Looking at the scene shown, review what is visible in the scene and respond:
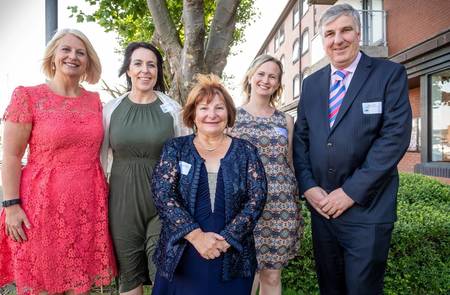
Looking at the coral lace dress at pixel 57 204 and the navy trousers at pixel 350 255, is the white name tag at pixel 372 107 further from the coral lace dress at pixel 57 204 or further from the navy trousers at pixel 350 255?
the coral lace dress at pixel 57 204

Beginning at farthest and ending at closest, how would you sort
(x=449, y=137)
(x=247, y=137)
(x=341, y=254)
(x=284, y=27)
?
(x=284, y=27), (x=449, y=137), (x=247, y=137), (x=341, y=254)

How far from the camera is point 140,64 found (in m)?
3.04

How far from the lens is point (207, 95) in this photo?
2.67 m

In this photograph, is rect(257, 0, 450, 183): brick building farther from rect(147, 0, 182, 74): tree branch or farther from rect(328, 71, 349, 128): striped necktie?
rect(328, 71, 349, 128): striped necktie

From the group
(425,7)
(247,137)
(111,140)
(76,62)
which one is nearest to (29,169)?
(111,140)

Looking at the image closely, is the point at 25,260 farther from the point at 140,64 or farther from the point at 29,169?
the point at 140,64

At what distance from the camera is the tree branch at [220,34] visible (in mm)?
4812

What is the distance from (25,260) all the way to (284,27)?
99.0 feet

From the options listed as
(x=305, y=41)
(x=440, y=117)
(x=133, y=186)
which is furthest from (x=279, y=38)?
(x=133, y=186)

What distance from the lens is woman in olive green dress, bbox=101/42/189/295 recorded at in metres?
2.91

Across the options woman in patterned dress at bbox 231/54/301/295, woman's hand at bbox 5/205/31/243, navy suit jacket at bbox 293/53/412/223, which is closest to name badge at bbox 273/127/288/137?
woman in patterned dress at bbox 231/54/301/295

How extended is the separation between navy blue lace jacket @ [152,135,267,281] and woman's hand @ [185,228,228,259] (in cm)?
4

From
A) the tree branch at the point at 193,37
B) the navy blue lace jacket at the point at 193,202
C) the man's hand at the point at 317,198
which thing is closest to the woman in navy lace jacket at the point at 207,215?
the navy blue lace jacket at the point at 193,202

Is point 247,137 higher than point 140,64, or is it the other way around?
point 140,64
